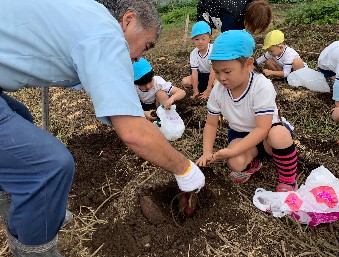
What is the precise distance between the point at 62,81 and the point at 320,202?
1674 millimetres

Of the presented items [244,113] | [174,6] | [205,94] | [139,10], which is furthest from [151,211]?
[174,6]

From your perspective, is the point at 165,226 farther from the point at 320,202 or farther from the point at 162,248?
the point at 320,202

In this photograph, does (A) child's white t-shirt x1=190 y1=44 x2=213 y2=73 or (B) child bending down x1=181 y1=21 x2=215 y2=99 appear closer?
(B) child bending down x1=181 y1=21 x2=215 y2=99

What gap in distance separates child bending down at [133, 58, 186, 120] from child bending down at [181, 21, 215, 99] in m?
0.59

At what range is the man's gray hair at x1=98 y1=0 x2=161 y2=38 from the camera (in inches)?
73.2

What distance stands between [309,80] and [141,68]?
1.99 meters

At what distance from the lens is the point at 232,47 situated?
2.39 metres

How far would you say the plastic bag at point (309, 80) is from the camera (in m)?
4.32

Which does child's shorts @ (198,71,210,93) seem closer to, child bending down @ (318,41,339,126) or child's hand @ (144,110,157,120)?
child's hand @ (144,110,157,120)

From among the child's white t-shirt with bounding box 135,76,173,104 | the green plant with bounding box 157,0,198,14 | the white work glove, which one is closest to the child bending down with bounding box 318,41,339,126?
the child's white t-shirt with bounding box 135,76,173,104

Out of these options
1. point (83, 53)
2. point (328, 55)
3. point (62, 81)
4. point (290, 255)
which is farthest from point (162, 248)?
point (328, 55)

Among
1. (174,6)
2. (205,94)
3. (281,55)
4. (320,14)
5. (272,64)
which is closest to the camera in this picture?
(205,94)

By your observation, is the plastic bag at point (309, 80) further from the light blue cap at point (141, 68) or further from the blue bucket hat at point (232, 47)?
the blue bucket hat at point (232, 47)

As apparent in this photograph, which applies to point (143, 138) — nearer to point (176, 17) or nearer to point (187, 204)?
point (187, 204)
